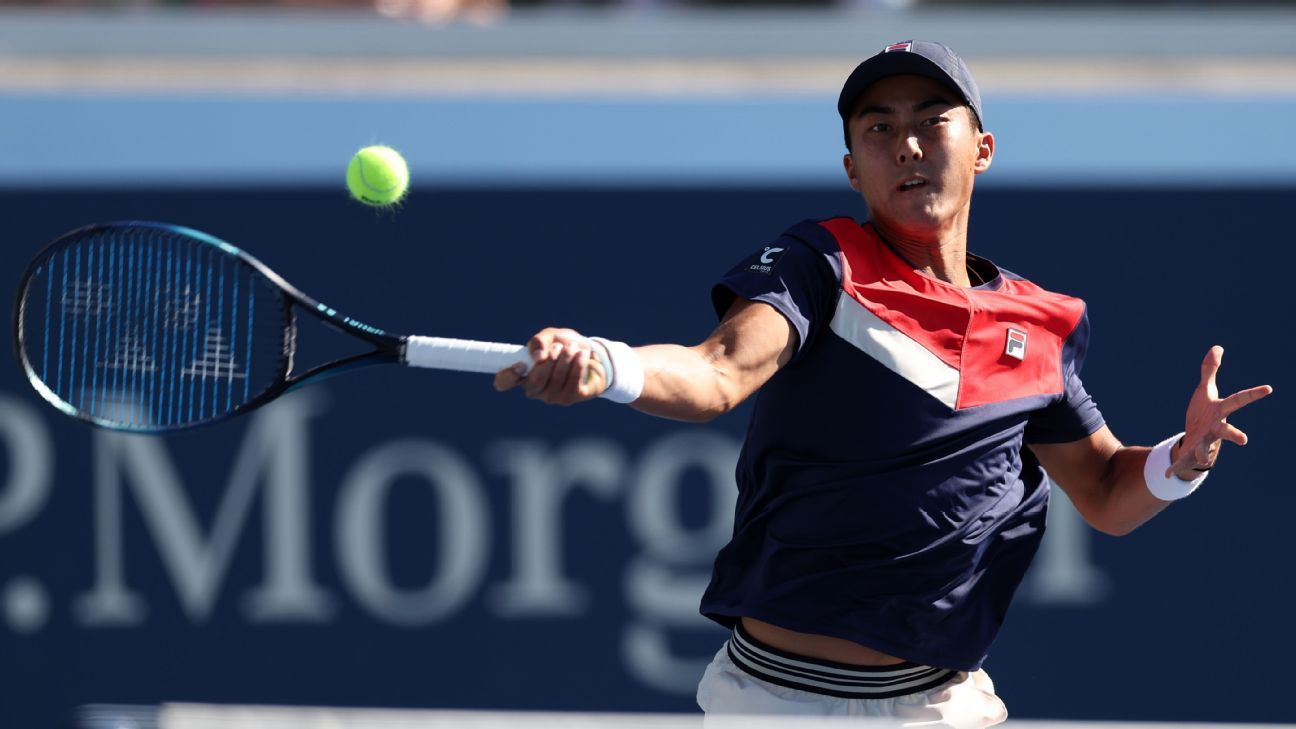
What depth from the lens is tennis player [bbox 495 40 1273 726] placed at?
9.16 feet

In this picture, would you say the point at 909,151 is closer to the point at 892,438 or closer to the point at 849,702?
the point at 892,438

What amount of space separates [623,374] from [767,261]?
1.34 feet

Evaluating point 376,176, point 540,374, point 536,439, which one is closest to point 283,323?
point 376,176

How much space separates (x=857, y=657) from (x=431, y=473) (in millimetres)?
2418

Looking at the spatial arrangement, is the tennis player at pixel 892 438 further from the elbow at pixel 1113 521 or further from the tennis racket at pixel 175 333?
the tennis racket at pixel 175 333

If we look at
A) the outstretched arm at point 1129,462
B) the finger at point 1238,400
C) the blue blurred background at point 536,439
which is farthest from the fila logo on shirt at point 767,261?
the blue blurred background at point 536,439

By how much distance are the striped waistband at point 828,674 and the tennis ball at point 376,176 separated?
Answer: 3.25 ft

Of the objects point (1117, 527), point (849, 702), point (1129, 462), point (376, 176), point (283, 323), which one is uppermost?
point (376, 176)

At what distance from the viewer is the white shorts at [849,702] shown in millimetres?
2865

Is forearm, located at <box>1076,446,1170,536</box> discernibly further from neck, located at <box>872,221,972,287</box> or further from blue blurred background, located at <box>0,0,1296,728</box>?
blue blurred background, located at <box>0,0,1296,728</box>

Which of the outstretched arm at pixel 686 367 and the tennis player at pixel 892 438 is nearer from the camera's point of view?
the outstretched arm at pixel 686 367

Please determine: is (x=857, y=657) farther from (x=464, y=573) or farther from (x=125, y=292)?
(x=464, y=573)

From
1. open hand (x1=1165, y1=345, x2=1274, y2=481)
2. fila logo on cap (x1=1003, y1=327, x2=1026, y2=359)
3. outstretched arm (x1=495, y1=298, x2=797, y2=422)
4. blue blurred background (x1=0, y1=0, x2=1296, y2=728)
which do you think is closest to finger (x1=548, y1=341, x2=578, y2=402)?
outstretched arm (x1=495, y1=298, x2=797, y2=422)

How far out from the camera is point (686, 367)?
2.54m
